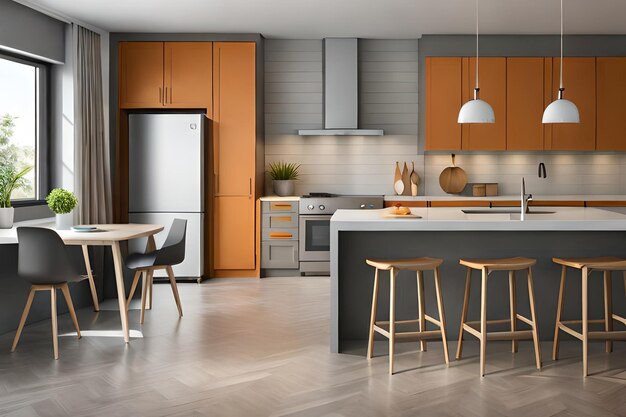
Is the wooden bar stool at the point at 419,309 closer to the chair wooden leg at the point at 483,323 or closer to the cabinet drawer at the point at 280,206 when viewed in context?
the chair wooden leg at the point at 483,323

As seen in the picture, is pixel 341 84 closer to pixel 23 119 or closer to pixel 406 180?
pixel 406 180

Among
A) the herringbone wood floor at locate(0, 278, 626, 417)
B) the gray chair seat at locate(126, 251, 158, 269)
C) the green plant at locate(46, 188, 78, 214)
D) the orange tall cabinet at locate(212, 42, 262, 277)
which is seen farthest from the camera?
the orange tall cabinet at locate(212, 42, 262, 277)

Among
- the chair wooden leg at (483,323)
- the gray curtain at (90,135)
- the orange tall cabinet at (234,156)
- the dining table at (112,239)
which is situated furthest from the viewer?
the orange tall cabinet at (234,156)

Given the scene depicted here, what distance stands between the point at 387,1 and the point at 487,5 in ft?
2.99

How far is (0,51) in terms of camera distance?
18.1ft

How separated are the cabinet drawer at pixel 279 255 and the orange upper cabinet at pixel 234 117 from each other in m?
0.64

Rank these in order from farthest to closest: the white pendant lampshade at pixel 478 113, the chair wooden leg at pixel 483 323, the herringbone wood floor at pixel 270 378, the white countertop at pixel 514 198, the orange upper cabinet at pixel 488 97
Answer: the orange upper cabinet at pixel 488 97 → the white countertop at pixel 514 198 → the white pendant lampshade at pixel 478 113 → the chair wooden leg at pixel 483 323 → the herringbone wood floor at pixel 270 378

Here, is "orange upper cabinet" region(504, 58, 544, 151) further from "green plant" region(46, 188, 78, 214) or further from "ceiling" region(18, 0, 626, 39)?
"green plant" region(46, 188, 78, 214)

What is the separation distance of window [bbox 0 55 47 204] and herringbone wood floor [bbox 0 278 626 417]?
1.54 m

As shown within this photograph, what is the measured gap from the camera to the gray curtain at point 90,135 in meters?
6.21

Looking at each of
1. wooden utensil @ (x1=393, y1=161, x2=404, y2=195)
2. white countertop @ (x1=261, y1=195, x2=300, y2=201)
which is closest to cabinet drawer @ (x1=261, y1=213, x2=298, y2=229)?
white countertop @ (x1=261, y1=195, x2=300, y2=201)

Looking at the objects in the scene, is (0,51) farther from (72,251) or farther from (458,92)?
(458,92)

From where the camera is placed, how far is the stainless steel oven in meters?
7.08

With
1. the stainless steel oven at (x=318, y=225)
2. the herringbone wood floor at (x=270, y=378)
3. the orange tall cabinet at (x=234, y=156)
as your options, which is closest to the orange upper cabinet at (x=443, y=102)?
the stainless steel oven at (x=318, y=225)
